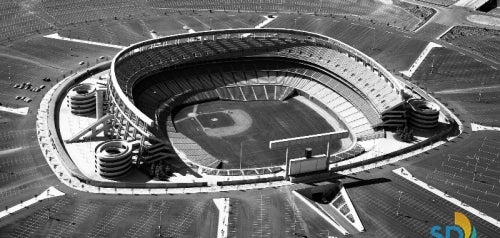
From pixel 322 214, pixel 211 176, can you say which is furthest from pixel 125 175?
pixel 322 214

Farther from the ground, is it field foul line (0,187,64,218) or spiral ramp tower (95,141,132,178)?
spiral ramp tower (95,141,132,178)

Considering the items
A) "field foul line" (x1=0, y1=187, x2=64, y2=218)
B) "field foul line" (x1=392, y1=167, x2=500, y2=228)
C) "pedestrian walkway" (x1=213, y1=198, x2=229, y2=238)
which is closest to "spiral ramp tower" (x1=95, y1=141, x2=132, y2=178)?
"field foul line" (x1=0, y1=187, x2=64, y2=218)

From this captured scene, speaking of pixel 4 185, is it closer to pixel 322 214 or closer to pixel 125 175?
pixel 125 175

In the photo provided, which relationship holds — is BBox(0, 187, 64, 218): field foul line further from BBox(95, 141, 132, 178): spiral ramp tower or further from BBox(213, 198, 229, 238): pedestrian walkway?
BBox(213, 198, 229, 238): pedestrian walkway

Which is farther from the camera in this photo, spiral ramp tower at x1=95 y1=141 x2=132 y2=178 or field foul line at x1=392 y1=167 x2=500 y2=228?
spiral ramp tower at x1=95 y1=141 x2=132 y2=178

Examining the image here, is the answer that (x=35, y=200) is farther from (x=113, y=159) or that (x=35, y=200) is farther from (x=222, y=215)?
(x=222, y=215)

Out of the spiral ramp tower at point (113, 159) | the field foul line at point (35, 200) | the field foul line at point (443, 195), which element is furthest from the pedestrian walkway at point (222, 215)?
the field foul line at point (443, 195)

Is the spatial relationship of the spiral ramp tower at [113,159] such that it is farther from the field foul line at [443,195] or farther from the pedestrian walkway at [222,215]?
the field foul line at [443,195]

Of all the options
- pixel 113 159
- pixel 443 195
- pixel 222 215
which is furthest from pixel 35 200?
pixel 443 195
